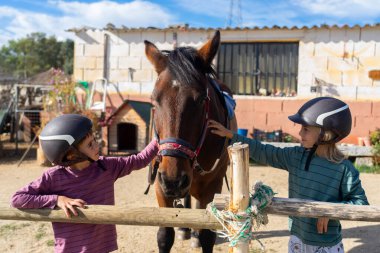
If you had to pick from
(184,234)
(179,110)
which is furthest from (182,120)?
(184,234)

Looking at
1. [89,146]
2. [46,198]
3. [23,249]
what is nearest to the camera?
[46,198]

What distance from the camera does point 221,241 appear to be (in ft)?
13.6

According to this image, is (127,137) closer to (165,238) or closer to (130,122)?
(130,122)

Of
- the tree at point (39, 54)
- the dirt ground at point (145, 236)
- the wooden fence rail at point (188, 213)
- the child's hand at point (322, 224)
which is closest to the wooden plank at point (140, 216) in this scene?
the wooden fence rail at point (188, 213)

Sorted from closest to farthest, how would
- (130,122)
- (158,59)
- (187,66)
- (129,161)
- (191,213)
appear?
(191,213) < (129,161) < (187,66) < (158,59) < (130,122)

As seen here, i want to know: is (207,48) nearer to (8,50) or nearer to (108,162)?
(108,162)

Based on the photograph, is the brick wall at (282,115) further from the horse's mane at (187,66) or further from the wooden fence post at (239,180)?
the wooden fence post at (239,180)

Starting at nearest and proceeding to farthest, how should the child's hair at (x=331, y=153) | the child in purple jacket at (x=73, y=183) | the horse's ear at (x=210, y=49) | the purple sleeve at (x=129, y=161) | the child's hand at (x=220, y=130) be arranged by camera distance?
the child in purple jacket at (x=73, y=183) < the child's hair at (x=331, y=153) < the purple sleeve at (x=129, y=161) < the child's hand at (x=220, y=130) < the horse's ear at (x=210, y=49)

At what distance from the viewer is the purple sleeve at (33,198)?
6.29ft

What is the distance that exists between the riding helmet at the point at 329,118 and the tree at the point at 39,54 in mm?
49456

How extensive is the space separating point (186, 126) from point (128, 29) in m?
8.18

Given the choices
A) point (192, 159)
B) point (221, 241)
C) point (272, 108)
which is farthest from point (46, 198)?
point (272, 108)

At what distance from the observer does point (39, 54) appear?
173 feet

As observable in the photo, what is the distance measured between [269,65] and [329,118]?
24.8 ft
